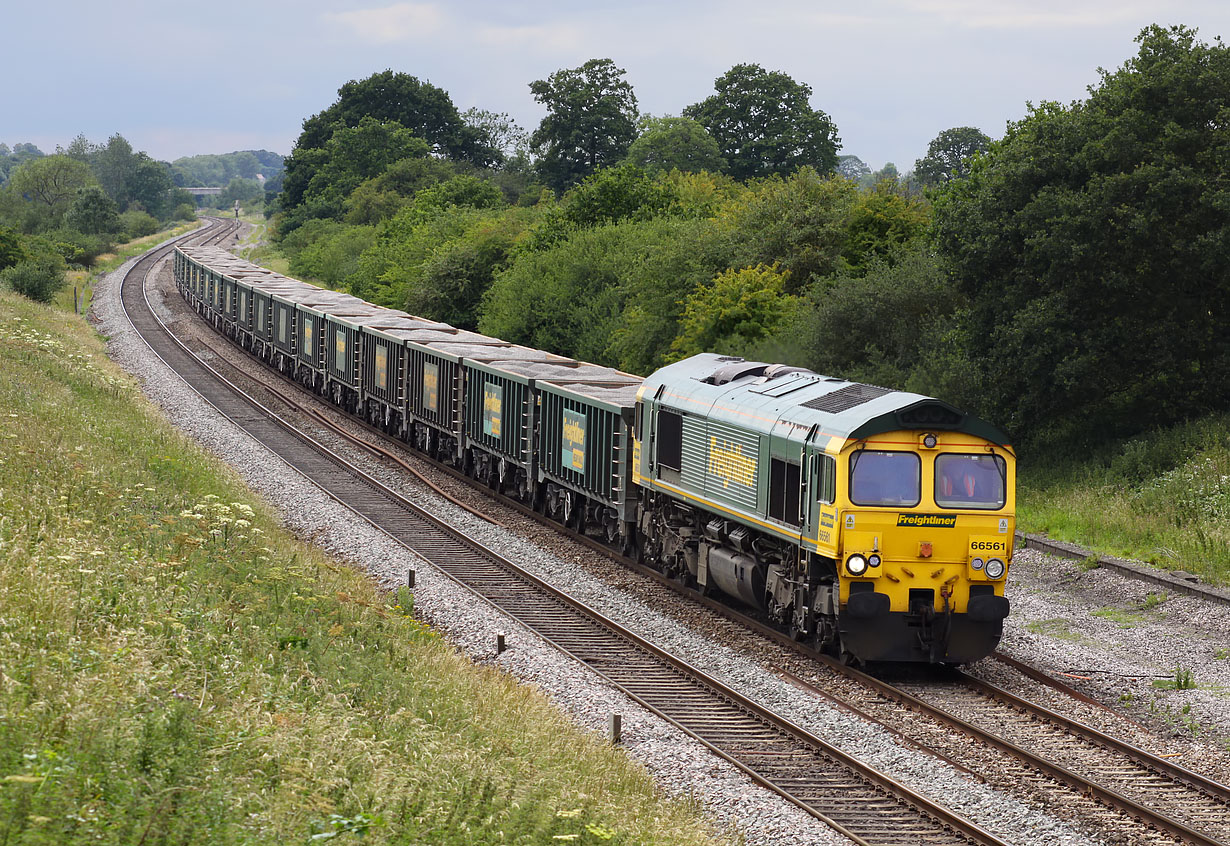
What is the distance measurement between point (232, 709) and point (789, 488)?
9.01m

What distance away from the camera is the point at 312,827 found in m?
7.55

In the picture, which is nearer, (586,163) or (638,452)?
(638,452)

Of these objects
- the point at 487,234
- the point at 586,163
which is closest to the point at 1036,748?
the point at 487,234

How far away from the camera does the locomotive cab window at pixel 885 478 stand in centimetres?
1524

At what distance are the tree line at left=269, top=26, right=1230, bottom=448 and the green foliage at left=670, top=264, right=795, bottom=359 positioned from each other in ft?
0.24

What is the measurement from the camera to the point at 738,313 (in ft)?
120

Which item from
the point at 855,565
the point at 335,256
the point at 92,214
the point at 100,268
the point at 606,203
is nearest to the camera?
the point at 855,565

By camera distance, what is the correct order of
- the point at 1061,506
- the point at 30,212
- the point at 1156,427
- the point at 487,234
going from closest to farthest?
the point at 1061,506 < the point at 1156,427 < the point at 487,234 < the point at 30,212

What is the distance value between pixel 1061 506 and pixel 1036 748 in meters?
12.9

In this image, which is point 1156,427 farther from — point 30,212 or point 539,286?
point 30,212

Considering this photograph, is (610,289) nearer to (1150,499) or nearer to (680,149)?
(1150,499)

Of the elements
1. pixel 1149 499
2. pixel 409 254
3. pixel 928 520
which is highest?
pixel 409 254

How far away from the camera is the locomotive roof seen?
50.4 ft

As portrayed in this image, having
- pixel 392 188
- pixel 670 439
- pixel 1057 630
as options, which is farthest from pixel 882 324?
pixel 392 188
